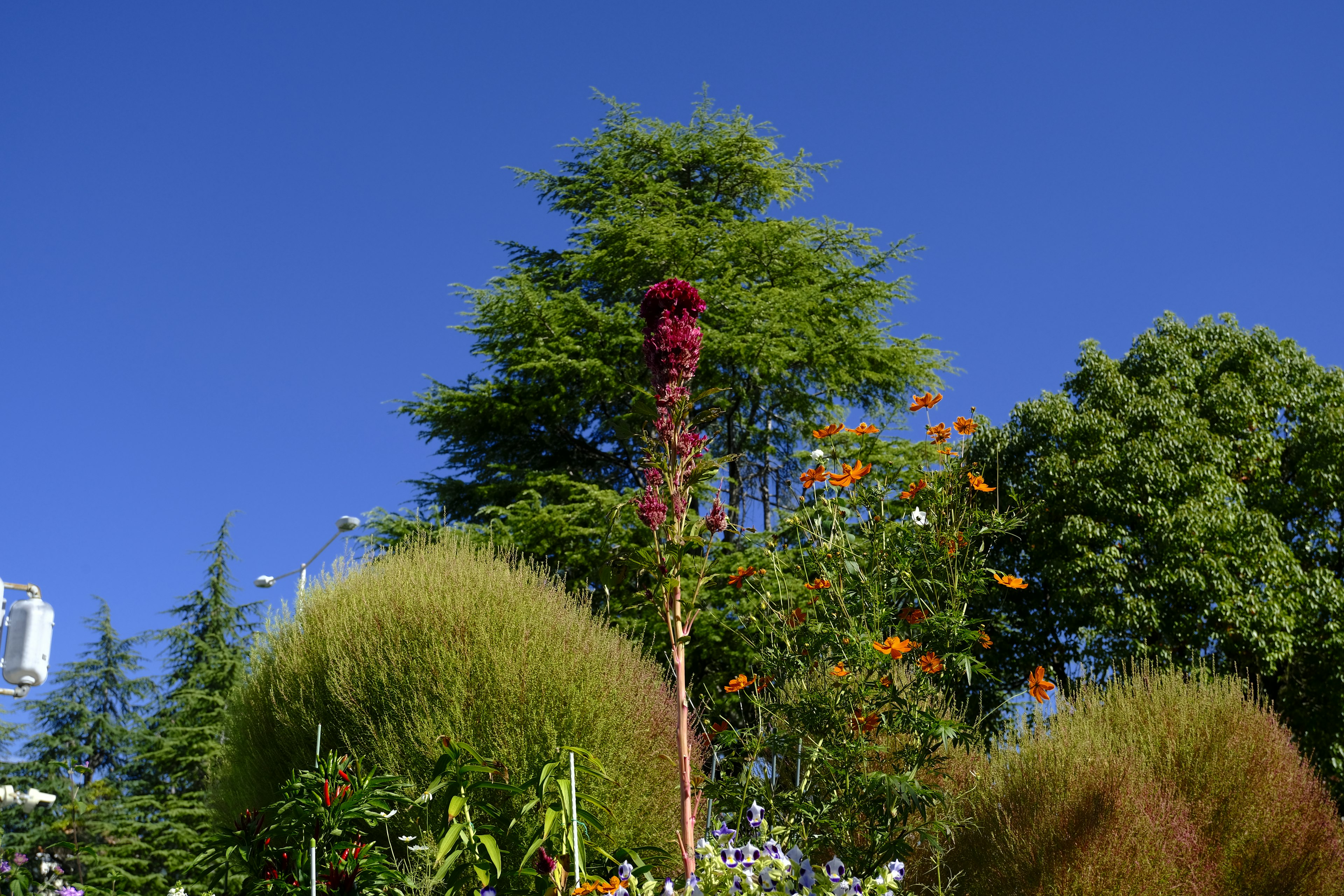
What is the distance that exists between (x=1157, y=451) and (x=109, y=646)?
17095 mm

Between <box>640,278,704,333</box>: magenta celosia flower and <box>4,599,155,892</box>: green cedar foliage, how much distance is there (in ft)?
38.0

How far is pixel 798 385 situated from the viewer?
12.8 metres

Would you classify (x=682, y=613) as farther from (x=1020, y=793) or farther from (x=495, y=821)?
(x=1020, y=793)

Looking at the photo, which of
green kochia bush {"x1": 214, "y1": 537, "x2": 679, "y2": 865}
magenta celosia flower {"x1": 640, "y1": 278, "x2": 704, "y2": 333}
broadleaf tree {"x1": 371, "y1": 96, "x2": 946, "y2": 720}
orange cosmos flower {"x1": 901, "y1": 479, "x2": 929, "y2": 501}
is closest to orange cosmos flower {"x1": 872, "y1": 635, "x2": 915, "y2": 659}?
orange cosmos flower {"x1": 901, "y1": 479, "x2": 929, "y2": 501}

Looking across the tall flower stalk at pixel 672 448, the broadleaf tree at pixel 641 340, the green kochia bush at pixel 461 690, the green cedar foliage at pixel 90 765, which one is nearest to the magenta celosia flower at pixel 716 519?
the tall flower stalk at pixel 672 448

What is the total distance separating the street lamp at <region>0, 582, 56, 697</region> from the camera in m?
8.25

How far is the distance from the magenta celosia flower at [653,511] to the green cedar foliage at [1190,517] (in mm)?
8918

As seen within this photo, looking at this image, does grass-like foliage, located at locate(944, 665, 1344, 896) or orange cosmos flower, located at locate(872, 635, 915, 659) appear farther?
grass-like foliage, located at locate(944, 665, 1344, 896)

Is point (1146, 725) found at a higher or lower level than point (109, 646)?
lower

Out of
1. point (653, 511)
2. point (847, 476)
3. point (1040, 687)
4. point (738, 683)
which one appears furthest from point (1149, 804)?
point (653, 511)

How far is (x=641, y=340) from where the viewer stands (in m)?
12.2

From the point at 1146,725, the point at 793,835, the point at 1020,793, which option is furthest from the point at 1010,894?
the point at 1146,725

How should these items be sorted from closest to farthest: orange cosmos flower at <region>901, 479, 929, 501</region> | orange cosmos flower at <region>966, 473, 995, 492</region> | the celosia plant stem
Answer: the celosia plant stem < orange cosmos flower at <region>966, 473, 995, 492</region> < orange cosmos flower at <region>901, 479, 929, 501</region>

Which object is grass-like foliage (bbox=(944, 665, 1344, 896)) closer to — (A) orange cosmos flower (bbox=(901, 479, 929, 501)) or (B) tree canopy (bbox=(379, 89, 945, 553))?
(A) orange cosmos flower (bbox=(901, 479, 929, 501))
